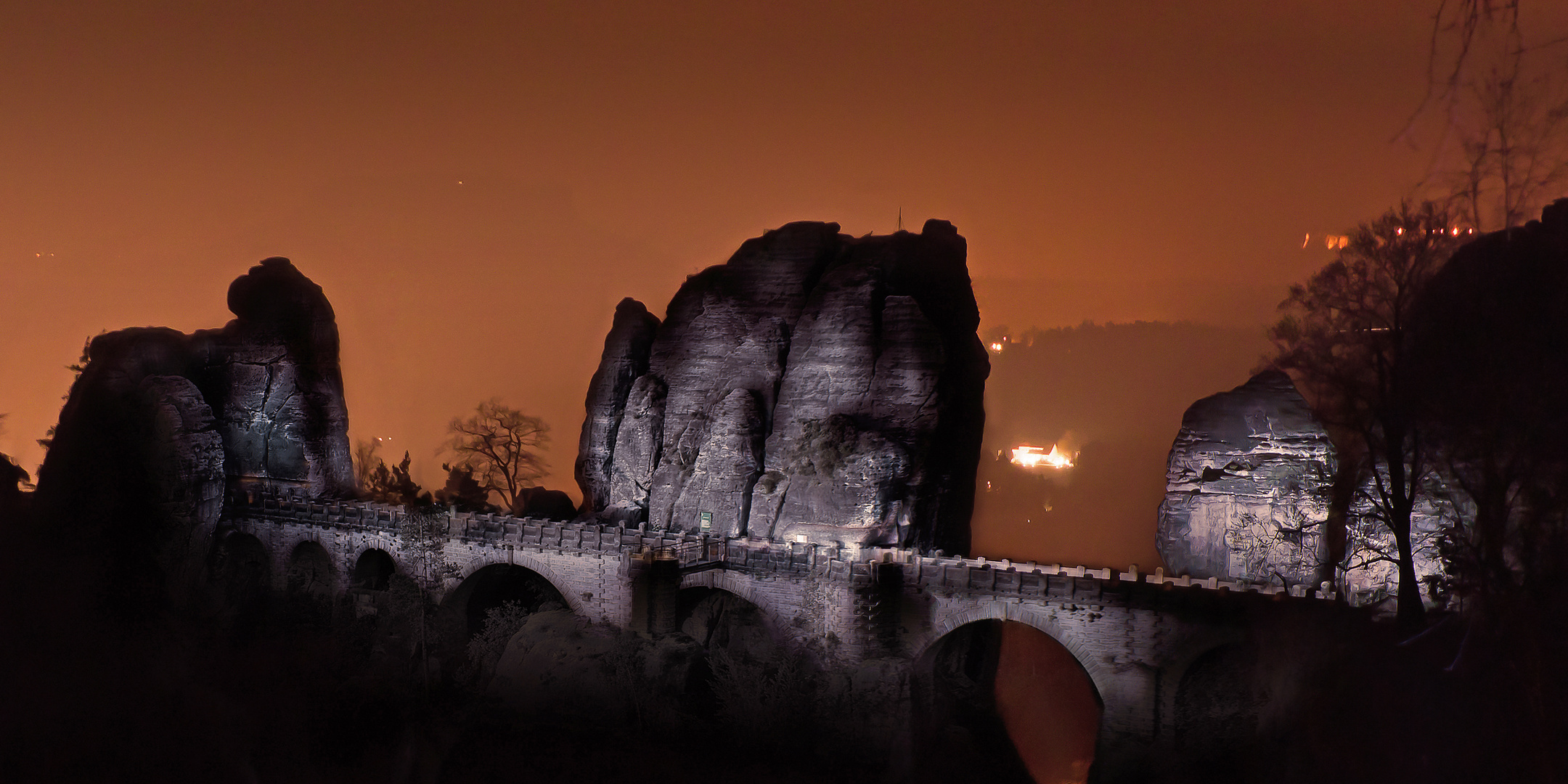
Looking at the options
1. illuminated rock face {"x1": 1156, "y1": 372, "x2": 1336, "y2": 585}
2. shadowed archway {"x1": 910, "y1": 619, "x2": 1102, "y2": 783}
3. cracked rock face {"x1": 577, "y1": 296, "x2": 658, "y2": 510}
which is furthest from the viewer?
cracked rock face {"x1": 577, "y1": 296, "x2": 658, "y2": 510}

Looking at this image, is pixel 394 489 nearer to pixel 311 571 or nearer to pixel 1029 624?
pixel 311 571

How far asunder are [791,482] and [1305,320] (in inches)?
801

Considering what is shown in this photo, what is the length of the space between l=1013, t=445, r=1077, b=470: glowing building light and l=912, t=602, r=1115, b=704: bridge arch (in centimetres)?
6622

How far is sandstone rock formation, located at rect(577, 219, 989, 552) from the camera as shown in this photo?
39906 mm

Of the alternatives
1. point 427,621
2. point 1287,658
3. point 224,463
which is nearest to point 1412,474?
point 1287,658

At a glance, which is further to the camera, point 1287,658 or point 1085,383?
point 1085,383

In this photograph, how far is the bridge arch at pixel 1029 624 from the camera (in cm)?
3045

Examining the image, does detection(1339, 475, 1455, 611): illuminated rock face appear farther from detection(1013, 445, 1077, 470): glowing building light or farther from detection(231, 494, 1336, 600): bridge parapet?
detection(1013, 445, 1077, 470): glowing building light

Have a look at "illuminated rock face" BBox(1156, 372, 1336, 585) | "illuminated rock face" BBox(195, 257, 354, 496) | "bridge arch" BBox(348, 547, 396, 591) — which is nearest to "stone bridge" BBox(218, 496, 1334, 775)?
"illuminated rock face" BBox(1156, 372, 1336, 585)

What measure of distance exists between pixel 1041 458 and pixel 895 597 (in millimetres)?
68304

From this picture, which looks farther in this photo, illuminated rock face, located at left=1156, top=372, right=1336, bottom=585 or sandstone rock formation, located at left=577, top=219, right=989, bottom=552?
sandstone rock formation, located at left=577, top=219, right=989, bottom=552

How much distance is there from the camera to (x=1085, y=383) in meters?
102

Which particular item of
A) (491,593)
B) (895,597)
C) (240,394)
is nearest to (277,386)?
(240,394)

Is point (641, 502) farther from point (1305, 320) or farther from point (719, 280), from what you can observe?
point (1305, 320)
